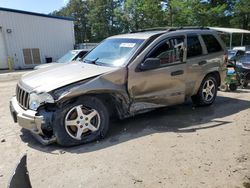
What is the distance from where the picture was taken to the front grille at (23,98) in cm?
431

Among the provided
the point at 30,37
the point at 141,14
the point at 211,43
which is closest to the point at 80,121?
the point at 211,43

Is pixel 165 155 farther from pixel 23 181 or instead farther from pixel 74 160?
pixel 23 181

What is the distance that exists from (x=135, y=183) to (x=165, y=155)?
2.86 feet

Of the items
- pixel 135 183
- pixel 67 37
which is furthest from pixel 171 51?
pixel 67 37

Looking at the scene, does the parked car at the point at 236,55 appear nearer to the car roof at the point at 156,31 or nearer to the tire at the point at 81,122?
the car roof at the point at 156,31

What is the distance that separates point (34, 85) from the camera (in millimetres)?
4332

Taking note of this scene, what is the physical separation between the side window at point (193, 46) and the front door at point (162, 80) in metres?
0.25

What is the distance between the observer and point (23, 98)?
4441mm

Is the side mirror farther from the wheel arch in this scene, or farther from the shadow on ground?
the shadow on ground

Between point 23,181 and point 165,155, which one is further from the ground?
point 23,181

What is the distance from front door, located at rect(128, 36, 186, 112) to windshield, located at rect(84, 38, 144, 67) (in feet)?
1.06

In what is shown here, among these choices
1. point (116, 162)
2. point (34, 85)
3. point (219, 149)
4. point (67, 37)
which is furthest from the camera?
point (67, 37)

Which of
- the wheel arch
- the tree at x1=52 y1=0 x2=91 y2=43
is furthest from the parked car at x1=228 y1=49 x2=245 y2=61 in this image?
the tree at x1=52 y1=0 x2=91 y2=43

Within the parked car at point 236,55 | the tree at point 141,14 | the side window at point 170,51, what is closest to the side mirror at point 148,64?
the side window at point 170,51
